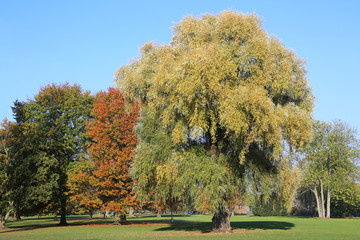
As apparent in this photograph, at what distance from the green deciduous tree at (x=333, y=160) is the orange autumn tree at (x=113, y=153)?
33.4 meters

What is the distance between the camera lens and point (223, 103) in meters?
21.9

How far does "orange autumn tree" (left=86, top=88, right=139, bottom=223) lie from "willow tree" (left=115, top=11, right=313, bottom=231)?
34.7 feet

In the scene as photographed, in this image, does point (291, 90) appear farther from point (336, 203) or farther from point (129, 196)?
point (336, 203)

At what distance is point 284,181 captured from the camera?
82.0 feet

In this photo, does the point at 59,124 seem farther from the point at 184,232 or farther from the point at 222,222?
the point at 222,222

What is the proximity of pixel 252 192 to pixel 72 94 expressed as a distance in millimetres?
29067

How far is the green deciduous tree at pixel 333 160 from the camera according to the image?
59.2 metres

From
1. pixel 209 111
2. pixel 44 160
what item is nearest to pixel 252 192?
pixel 209 111

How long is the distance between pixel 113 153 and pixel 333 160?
4087 centimetres

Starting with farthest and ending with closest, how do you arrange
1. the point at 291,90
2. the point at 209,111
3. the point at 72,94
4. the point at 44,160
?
the point at 72,94 → the point at 44,160 → the point at 291,90 → the point at 209,111

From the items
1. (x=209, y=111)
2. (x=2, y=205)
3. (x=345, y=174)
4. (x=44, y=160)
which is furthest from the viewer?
(x=345, y=174)

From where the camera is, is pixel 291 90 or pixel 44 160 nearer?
pixel 291 90

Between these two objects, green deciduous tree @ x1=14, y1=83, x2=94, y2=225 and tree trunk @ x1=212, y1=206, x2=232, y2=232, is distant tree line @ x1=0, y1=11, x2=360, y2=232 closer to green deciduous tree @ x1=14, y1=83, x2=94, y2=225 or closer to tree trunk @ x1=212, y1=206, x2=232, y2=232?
tree trunk @ x1=212, y1=206, x2=232, y2=232

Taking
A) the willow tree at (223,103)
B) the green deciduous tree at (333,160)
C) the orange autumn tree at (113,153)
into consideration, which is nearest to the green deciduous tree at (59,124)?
the orange autumn tree at (113,153)
